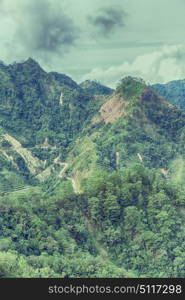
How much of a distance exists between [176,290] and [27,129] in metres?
176

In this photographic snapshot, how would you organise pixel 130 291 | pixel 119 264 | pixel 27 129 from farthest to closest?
pixel 27 129 → pixel 119 264 → pixel 130 291

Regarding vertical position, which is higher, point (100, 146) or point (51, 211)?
point (100, 146)

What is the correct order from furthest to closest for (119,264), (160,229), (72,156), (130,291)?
(72,156)
(160,229)
(119,264)
(130,291)

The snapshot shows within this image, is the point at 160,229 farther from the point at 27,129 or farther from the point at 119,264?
the point at 27,129

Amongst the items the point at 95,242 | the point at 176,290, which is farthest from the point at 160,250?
the point at 176,290

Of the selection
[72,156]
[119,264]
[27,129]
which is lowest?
[119,264]

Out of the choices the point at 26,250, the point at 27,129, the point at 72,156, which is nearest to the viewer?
the point at 26,250

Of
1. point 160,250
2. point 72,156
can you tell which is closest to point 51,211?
point 160,250

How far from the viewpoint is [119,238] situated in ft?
233

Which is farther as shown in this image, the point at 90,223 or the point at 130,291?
the point at 90,223

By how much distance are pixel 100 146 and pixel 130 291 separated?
395 ft

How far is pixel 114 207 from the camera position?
243ft

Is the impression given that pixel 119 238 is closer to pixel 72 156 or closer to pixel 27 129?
pixel 72 156

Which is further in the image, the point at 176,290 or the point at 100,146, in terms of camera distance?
the point at 100,146
